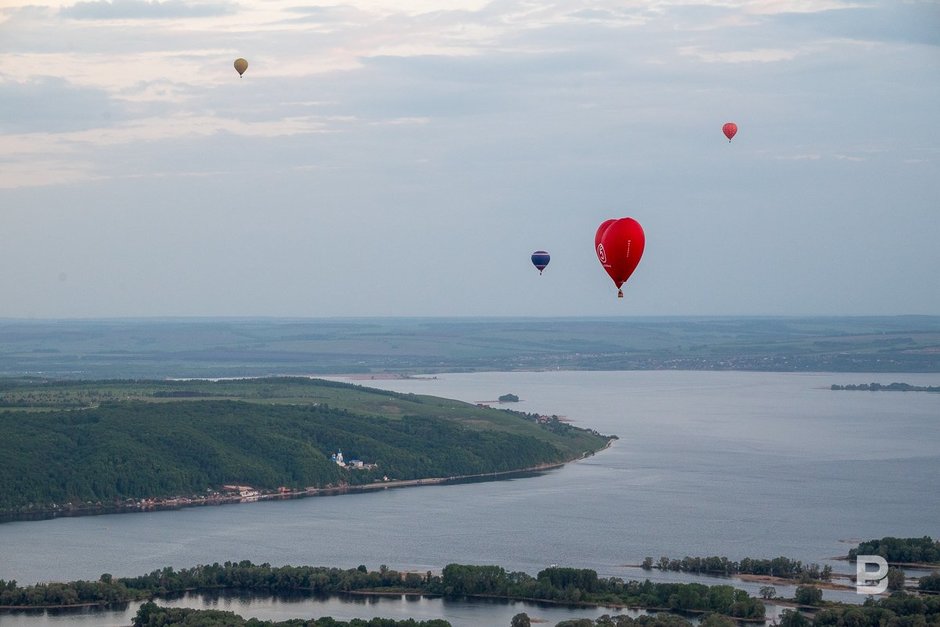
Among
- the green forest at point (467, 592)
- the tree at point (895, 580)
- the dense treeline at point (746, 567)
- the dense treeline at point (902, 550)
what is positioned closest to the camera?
the green forest at point (467, 592)

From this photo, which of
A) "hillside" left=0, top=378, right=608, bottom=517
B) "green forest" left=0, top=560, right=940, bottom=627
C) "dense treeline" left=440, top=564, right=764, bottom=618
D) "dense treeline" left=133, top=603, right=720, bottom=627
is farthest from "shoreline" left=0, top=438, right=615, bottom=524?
"dense treeline" left=440, top=564, right=764, bottom=618

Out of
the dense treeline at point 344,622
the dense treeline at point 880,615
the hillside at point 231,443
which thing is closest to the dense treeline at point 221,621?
the dense treeline at point 344,622

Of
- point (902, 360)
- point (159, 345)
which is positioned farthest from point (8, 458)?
point (159, 345)

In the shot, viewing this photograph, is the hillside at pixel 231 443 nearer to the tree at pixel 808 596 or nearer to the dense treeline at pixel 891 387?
the tree at pixel 808 596

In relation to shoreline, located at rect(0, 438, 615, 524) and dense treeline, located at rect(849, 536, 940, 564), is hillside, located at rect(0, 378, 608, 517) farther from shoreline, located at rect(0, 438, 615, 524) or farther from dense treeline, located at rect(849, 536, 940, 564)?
dense treeline, located at rect(849, 536, 940, 564)

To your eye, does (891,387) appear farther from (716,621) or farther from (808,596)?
(716,621)

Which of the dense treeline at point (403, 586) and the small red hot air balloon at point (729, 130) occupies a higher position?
the small red hot air balloon at point (729, 130)
